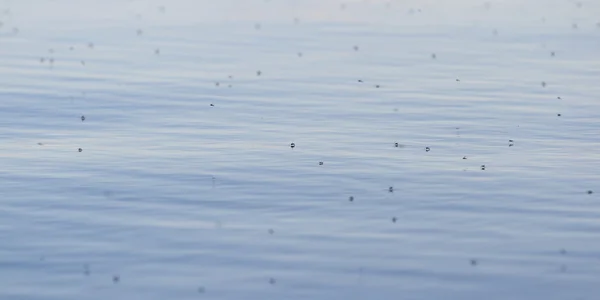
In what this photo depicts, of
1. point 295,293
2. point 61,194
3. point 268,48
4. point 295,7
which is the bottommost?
point 295,293

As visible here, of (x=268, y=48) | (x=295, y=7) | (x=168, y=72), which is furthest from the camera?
(x=295, y=7)

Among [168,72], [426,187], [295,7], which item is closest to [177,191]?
[426,187]

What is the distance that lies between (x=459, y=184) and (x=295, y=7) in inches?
907

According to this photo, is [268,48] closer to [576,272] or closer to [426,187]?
[426,187]

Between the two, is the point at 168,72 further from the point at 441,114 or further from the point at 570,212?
the point at 570,212

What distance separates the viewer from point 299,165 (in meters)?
17.2

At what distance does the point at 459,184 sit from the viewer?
16094 millimetres

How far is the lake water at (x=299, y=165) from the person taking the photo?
12.5m

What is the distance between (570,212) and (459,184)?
180 cm

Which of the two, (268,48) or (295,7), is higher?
(295,7)

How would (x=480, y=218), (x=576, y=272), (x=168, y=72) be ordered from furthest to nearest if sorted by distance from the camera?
(x=168, y=72) → (x=480, y=218) → (x=576, y=272)

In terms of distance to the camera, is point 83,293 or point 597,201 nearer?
point 83,293

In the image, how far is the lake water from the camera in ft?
40.9

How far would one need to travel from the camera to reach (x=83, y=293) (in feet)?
38.4
